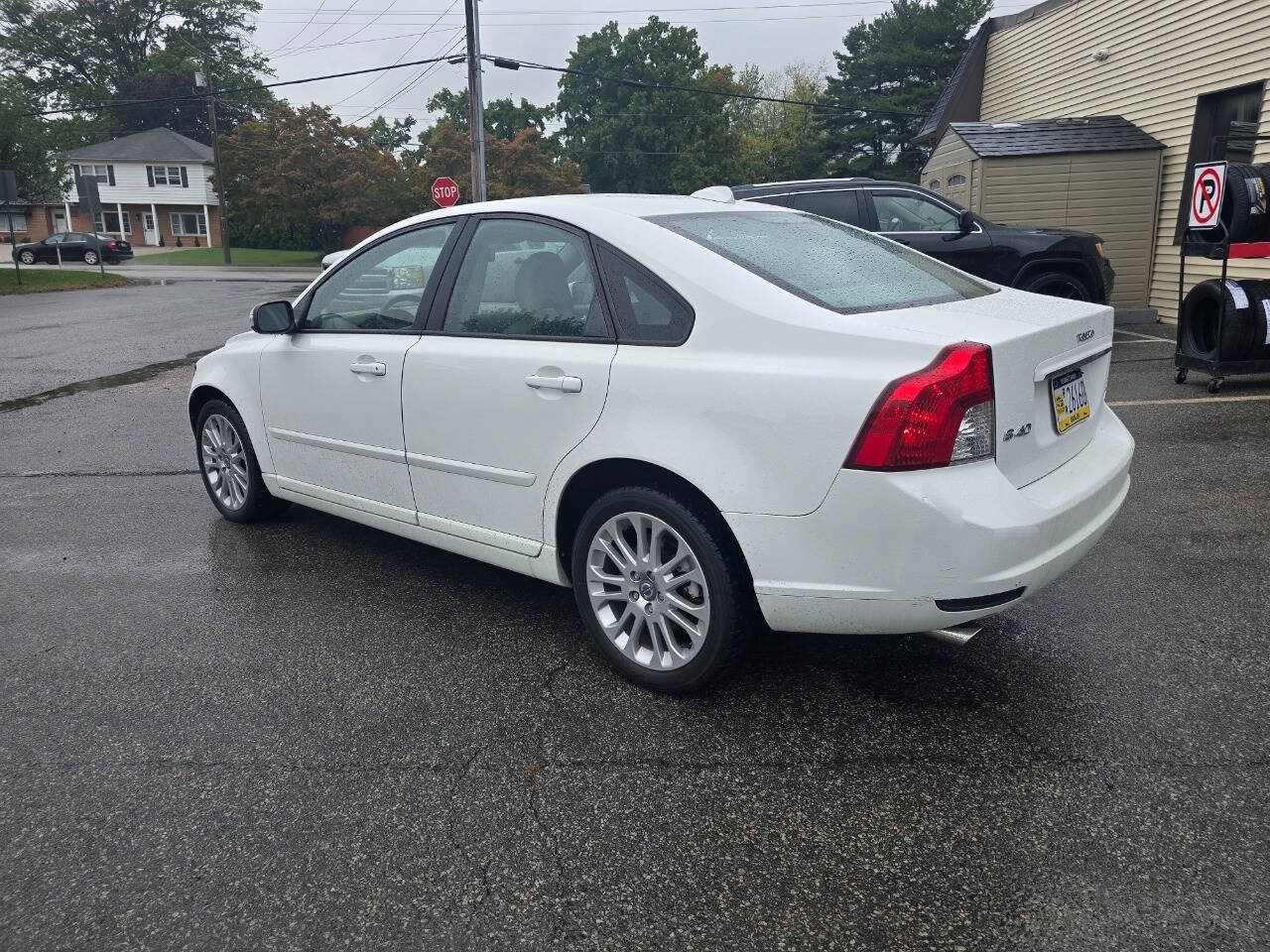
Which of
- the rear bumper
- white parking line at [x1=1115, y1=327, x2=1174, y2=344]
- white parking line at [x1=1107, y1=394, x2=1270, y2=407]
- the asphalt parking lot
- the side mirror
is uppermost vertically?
the side mirror

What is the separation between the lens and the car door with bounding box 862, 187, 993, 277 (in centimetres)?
1080

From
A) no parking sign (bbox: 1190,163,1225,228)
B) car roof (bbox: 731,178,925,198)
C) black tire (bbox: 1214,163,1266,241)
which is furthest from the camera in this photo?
car roof (bbox: 731,178,925,198)

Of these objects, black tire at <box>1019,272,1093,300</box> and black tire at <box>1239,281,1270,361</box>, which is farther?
black tire at <box>1019,272,1093,300</box>

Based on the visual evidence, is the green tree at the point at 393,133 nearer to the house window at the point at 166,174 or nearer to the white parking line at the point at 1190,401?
the house window at the point at 166,174

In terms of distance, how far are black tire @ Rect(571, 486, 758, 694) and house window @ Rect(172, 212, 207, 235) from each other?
230 ft

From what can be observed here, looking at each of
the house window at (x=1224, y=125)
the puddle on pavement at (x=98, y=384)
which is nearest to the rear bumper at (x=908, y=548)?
the puddle on pavement at (x=98, y=384)

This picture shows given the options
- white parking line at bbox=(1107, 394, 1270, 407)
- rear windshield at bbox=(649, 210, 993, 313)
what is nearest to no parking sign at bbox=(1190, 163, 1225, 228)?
white parking line at bbox=(1107, 394, 1270, 407)

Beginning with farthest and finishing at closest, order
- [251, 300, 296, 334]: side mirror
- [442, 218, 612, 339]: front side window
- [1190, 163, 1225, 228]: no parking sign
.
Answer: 1. [1190, 163, 1225, 228]: no parking sign
2. [251, 300, 296, 334]: side mirror
3. [442, 218, 612, 339]: front side window

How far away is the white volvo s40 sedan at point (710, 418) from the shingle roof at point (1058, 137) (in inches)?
454

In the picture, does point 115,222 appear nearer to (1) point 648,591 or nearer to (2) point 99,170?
(2) point 99,170

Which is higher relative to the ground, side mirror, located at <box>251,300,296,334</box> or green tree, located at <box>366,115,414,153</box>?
green tree, located at <box>366,115,414,153</box>

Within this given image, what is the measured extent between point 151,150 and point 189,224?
4.99 m

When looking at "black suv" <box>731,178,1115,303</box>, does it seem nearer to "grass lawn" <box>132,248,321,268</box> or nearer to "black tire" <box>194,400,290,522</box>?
"black tire" <box>194,400,290,522</box>

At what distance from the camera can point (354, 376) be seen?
4258mm
